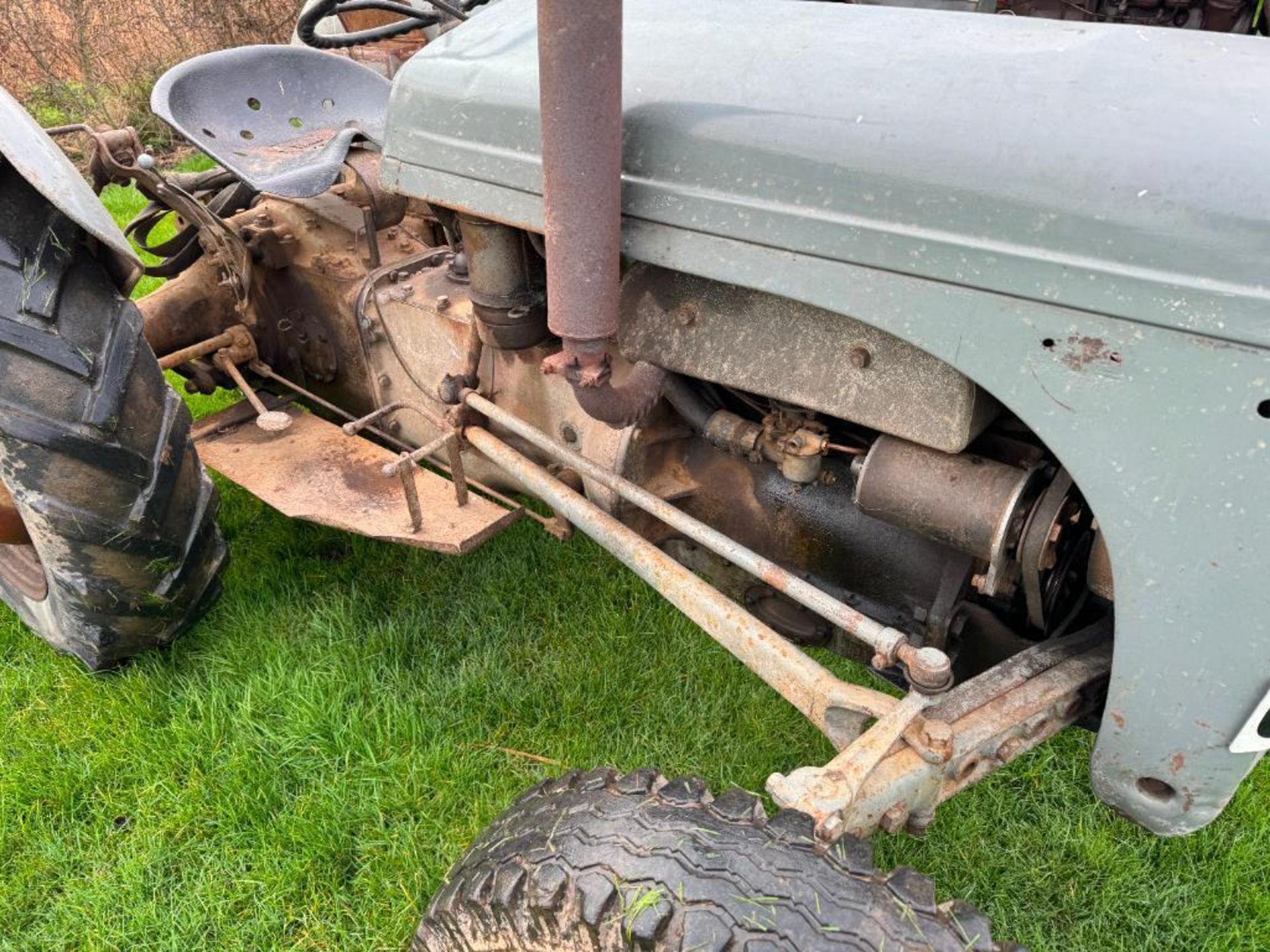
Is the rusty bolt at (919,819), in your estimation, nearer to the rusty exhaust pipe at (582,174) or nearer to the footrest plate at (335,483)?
the rusty exhaust pipe at (582,174)

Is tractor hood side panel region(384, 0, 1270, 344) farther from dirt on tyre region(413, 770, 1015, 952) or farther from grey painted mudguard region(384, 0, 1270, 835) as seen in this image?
dirt on tyre region(413, 770, 1015, 952)

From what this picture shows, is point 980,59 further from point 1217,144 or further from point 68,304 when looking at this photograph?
point 68,304

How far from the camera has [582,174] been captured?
1.27m

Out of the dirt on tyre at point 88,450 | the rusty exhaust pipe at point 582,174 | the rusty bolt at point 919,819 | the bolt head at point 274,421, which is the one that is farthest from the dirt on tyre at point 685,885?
the bolt head at point 274,421

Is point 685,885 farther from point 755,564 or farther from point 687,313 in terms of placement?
point 687,313

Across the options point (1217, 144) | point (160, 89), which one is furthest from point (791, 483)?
point (160, 89)

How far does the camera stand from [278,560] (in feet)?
9.49

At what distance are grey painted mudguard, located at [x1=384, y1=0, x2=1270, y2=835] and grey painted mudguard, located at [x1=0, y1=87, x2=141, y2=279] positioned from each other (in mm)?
1111

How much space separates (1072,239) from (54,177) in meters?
1.76

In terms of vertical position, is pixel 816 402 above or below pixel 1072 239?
below

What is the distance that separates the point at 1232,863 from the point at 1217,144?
1.66 metres

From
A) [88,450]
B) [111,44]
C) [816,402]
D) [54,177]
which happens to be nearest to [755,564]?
[816,402]

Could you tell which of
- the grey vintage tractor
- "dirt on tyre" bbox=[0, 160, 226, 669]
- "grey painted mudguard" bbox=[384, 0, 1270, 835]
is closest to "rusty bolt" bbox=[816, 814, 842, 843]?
the grey vintage tractor

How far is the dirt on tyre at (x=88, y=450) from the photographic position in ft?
6.21
